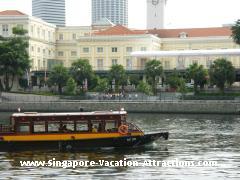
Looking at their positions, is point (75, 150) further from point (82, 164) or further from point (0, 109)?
point (0, 109)

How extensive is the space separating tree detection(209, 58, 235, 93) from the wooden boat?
46995 millimetres

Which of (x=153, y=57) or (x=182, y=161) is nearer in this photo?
(x=182, y=161)

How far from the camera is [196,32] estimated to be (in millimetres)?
113688

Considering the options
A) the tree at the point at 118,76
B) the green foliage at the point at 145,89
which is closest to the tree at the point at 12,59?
the tree at the point at 118,76

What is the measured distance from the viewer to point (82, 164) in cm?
2969

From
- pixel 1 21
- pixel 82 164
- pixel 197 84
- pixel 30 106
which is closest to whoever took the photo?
pixel 82 164

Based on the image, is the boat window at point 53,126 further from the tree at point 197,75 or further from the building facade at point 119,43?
the building facade at point 119,43

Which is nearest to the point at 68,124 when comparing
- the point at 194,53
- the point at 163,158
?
the point at 163,158

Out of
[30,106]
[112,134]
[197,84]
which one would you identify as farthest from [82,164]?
[197,84]

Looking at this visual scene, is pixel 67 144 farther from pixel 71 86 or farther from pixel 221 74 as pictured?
pixel 221 74

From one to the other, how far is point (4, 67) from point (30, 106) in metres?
16.1

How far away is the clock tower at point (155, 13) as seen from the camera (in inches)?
5044

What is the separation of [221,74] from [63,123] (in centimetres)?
4902

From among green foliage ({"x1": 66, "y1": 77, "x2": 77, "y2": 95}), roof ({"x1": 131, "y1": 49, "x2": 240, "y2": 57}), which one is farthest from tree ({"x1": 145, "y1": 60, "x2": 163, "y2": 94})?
green foliage ({"x1": 66, "y1": 77, "x2": 77, "y2": 95})
